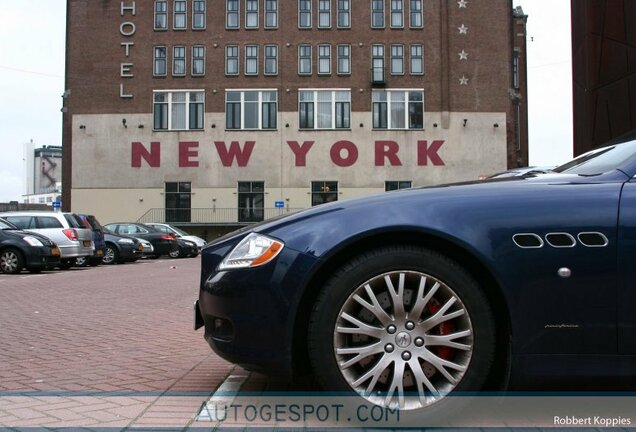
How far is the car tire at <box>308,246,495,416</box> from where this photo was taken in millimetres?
3281

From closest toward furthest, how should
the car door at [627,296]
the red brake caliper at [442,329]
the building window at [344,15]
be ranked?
the car door at [627,296]
the red brake caliper at [442,329]
the building window at [344,15]

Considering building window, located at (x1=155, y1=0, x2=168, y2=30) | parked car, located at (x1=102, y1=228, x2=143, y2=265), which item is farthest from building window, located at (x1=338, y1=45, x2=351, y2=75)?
parked car, located at (x1=102, y1=228, x2=143, y2=265)

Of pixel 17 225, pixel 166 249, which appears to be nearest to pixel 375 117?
pixel 166 249

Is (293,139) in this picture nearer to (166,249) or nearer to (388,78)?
(388,78)

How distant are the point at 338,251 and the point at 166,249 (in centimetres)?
2460

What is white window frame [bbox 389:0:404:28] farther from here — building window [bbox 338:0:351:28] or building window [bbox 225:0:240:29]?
building window [bbox 225:0:240:29]

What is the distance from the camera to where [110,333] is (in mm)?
6543

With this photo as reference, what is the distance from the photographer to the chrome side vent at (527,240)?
3.27 m

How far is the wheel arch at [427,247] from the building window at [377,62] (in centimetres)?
4042

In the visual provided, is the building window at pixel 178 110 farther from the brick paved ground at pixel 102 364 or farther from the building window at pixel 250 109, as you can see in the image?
the brick paved ground at pixel 102 364

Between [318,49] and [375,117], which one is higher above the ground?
[318,49]

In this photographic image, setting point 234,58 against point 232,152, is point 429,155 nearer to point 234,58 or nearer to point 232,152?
point 232,152

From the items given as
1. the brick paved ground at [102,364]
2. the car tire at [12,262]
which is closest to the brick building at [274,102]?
the car tire at [12,262]

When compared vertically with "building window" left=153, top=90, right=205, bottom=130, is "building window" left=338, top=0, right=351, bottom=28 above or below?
above
